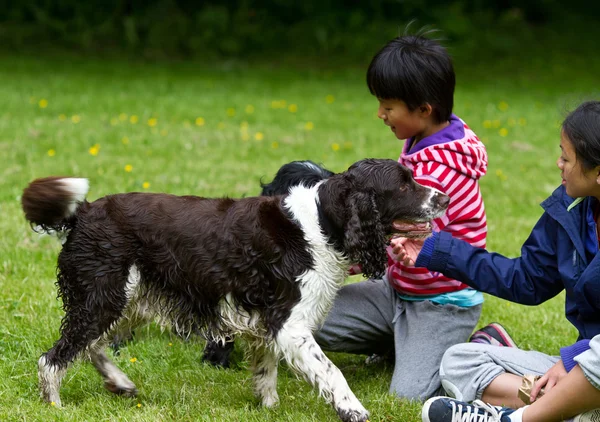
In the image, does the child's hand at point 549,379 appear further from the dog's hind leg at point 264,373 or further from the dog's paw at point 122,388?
the dog's paw at point 122,388

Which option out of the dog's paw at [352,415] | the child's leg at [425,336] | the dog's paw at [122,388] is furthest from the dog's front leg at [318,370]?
the dog's paw at [122,388]

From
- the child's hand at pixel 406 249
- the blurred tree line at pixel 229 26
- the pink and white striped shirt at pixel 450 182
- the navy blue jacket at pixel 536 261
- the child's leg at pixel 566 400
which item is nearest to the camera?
the child's leg at pixel 566 400

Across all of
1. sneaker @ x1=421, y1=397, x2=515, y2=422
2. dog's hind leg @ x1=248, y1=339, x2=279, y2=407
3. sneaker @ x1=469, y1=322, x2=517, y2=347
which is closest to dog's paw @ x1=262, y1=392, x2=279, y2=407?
dog's hind leg @ x1=248, y1=339, x2=279, y2=407

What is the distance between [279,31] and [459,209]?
45.9ft

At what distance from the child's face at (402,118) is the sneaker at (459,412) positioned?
55.8 inches

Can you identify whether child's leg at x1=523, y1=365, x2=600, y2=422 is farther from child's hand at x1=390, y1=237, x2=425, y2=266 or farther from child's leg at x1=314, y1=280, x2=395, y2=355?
child's leg at x1=314, y1=280, x2=395, y2=355

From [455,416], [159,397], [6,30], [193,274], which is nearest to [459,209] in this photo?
[455,416]

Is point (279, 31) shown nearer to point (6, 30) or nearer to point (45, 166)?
point (6, 30)

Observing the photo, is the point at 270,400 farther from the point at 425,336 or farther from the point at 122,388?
the point at 425,336

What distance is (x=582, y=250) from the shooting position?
3781mm

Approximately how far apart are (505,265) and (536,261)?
0.14 metres

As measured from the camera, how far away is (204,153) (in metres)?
9.34

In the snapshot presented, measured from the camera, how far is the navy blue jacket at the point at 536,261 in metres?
3.85

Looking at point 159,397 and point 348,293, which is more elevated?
point 348,293
